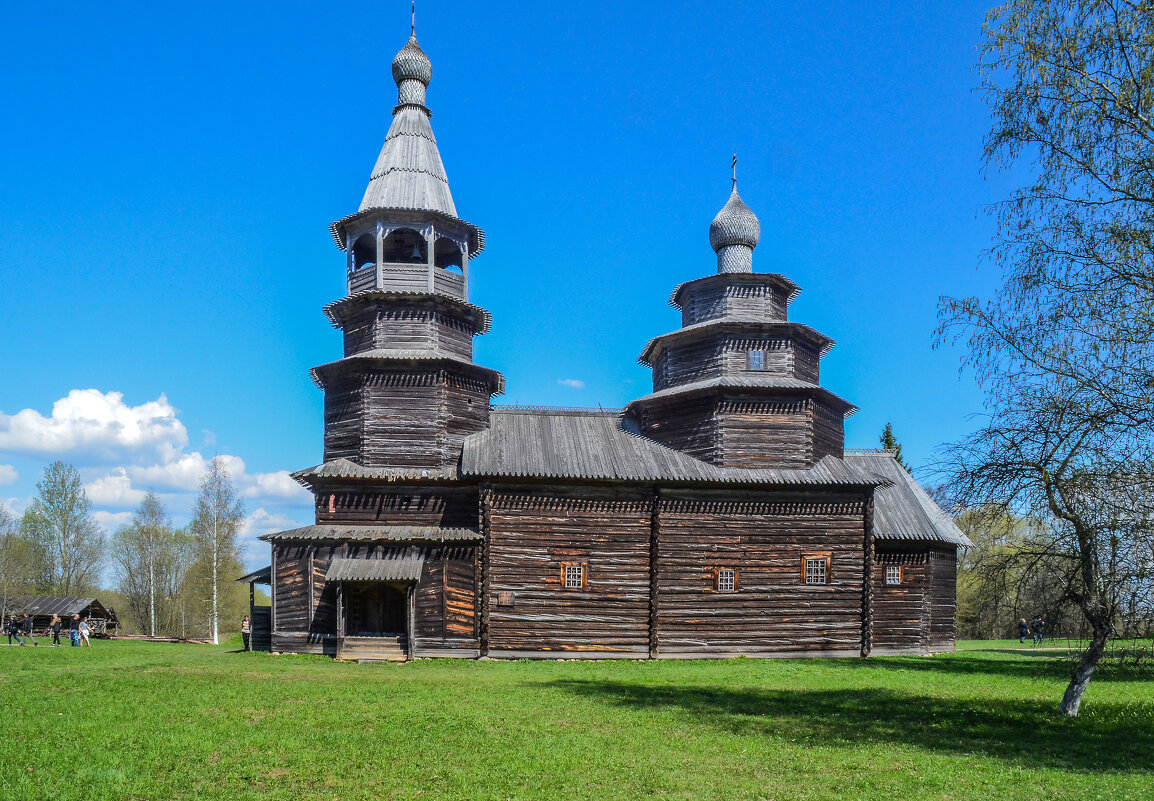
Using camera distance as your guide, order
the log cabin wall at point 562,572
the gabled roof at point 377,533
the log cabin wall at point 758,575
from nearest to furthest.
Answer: the gabled roof at point 377,533
the log cabin wall at point 562,572
the log cabin wall at point 758,575

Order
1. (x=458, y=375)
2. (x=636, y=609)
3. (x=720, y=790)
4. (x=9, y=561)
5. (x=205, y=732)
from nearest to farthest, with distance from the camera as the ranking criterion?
1. (x=720, y=790)
2. (x=205, y=732)
3. (x=636, y=609)
4. (x=458, y=375)
5. (x=9, y=561)

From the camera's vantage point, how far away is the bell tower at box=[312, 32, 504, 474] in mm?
29297

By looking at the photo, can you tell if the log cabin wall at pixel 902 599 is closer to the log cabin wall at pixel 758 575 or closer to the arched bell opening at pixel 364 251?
the log cabin wall at pixel 758 575

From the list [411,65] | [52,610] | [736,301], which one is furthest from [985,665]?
[52,610]

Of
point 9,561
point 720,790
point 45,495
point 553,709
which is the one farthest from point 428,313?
point 45,495

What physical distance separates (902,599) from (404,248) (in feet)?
78.8

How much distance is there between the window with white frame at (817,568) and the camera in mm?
29266

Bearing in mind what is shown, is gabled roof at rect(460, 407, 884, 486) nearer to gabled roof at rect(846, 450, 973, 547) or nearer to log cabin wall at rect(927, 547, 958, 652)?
gabled roof at rect(846, 450, 973, 547)

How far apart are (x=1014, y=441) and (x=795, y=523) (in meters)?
16.2

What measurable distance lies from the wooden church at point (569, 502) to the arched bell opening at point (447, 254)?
0.15 m

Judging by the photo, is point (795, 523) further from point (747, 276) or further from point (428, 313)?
point (428, 313)

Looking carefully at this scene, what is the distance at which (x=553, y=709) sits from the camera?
52.7 ft

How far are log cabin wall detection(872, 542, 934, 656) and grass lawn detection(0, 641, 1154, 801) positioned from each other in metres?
9.17

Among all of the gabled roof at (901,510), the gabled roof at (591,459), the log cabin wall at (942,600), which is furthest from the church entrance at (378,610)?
the log cabin wall at (942,600)
